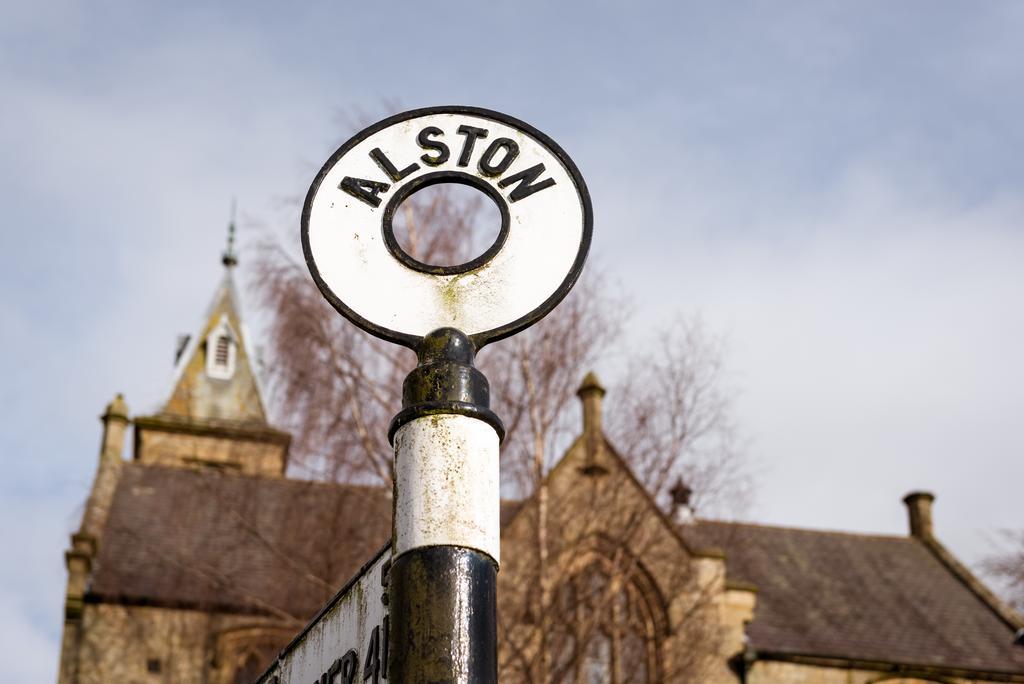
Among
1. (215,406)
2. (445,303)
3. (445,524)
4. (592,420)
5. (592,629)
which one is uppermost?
(215,406)

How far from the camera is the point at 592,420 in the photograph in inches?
923

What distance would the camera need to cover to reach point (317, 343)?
19594 millimetres

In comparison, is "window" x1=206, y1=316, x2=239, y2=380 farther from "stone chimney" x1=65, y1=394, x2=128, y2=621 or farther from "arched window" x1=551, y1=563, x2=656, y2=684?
"arched window" x1=551, y1=563, x2=656, y2=684

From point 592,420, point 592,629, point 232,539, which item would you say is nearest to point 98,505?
point 232,539

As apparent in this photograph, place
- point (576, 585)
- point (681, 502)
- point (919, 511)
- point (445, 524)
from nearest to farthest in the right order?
1. point (445, 524)
2. point (576, 585)
3. point (681, 502)
4. point (919, 511)

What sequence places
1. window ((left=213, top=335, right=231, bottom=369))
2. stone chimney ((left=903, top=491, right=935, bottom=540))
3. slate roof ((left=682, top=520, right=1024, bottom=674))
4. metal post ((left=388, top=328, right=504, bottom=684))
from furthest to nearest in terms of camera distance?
window ((left=213, top=335, right=231, bottom=369)) < stone chimney ((left=903, top=491, right=935, bottom=540)) < slate roof ((left=682, top=520, right=1024, bottom=674)) < metal post ((left=388, top=328, right=504, bottom=684))

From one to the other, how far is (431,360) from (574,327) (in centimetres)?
1645

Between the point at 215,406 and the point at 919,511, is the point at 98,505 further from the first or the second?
the point at 919,511

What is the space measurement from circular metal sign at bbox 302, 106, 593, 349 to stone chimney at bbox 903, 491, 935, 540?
30.3 meters

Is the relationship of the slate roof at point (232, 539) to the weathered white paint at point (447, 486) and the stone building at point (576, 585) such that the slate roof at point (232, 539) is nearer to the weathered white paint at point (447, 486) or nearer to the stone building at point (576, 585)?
the stone building at point (576, 585)

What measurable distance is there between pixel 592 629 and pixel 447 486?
15.6 metres

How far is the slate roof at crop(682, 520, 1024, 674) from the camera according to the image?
2623 centimetres

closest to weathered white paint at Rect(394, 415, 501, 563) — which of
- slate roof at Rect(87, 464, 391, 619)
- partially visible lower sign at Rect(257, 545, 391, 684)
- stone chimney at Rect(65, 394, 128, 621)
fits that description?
partially visible lower sign at Rect(257, 545, 391, 684)

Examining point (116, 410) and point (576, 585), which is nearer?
point (576, 585)
